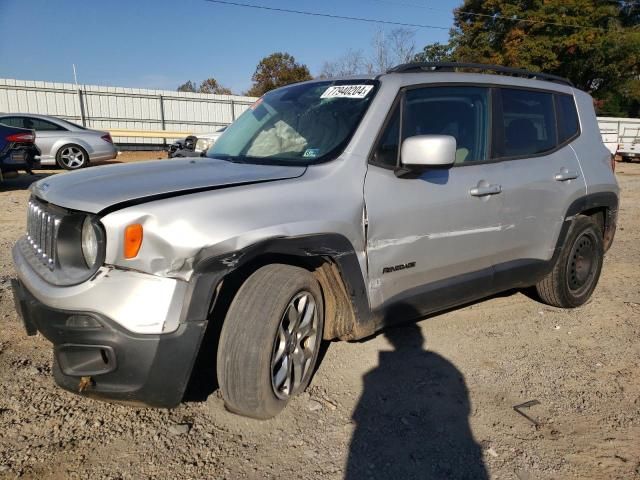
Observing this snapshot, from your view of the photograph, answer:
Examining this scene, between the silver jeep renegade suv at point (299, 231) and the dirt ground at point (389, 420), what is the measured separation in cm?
25

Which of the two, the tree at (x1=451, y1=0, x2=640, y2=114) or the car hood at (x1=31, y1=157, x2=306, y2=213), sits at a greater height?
the tree at (x1=451, y1=0, x2=640, y2=114)

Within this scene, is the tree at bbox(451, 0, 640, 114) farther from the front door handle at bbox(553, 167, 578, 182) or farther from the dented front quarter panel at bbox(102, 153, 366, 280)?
the dented front quarter panel at bbox(102, 153, 366, 280)

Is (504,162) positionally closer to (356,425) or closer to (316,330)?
(316,330)

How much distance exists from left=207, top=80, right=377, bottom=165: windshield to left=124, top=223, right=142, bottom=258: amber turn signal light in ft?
3.39

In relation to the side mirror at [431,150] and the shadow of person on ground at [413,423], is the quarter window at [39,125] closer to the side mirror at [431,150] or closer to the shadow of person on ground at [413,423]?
the shadow of person on ground at [413,423]

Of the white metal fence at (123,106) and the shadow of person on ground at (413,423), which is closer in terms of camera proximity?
the shadow of person on ground at (413,423)

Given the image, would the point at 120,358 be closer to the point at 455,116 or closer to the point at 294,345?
the point at 294,345

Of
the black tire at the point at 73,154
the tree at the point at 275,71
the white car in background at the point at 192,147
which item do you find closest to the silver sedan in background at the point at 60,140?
the black tire at the point at 73,154

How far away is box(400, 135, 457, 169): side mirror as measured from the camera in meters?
2.72

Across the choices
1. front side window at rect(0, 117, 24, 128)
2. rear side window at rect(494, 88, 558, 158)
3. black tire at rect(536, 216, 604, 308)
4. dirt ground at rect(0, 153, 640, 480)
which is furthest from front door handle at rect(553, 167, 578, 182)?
front side window at rect(0, 117, 24, 128)

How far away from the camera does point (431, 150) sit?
8.95ft

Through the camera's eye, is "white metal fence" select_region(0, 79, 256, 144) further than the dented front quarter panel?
Yes

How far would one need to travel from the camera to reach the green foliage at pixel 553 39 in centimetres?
3381

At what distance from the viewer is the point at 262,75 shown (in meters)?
39.0
